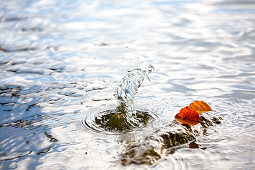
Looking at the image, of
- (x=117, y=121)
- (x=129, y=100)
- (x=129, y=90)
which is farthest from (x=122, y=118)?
A: (x=129, y=90)

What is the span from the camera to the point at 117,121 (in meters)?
3.07

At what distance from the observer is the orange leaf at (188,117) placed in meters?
3.00

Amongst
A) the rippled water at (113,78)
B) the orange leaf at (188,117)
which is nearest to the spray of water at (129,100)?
the rippled water at (113,78)

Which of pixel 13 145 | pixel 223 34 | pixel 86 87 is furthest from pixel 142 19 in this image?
pixel 13 145

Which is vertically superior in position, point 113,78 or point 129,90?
point 129,90

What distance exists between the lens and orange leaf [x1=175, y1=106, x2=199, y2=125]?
3.00m

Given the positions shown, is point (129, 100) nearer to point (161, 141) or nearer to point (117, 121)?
point (117, 121)

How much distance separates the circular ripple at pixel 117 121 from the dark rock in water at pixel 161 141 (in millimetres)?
312

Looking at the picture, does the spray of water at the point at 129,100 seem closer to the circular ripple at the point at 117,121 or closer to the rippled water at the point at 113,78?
the circular ripple at the point at 117,121

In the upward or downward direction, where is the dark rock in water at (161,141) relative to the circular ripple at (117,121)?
upward

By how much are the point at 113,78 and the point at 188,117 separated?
1.82 metres

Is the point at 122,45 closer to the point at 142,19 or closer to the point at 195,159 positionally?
the point at 142,19

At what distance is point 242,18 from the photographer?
8.69 m

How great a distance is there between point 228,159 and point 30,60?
13.8 feet
